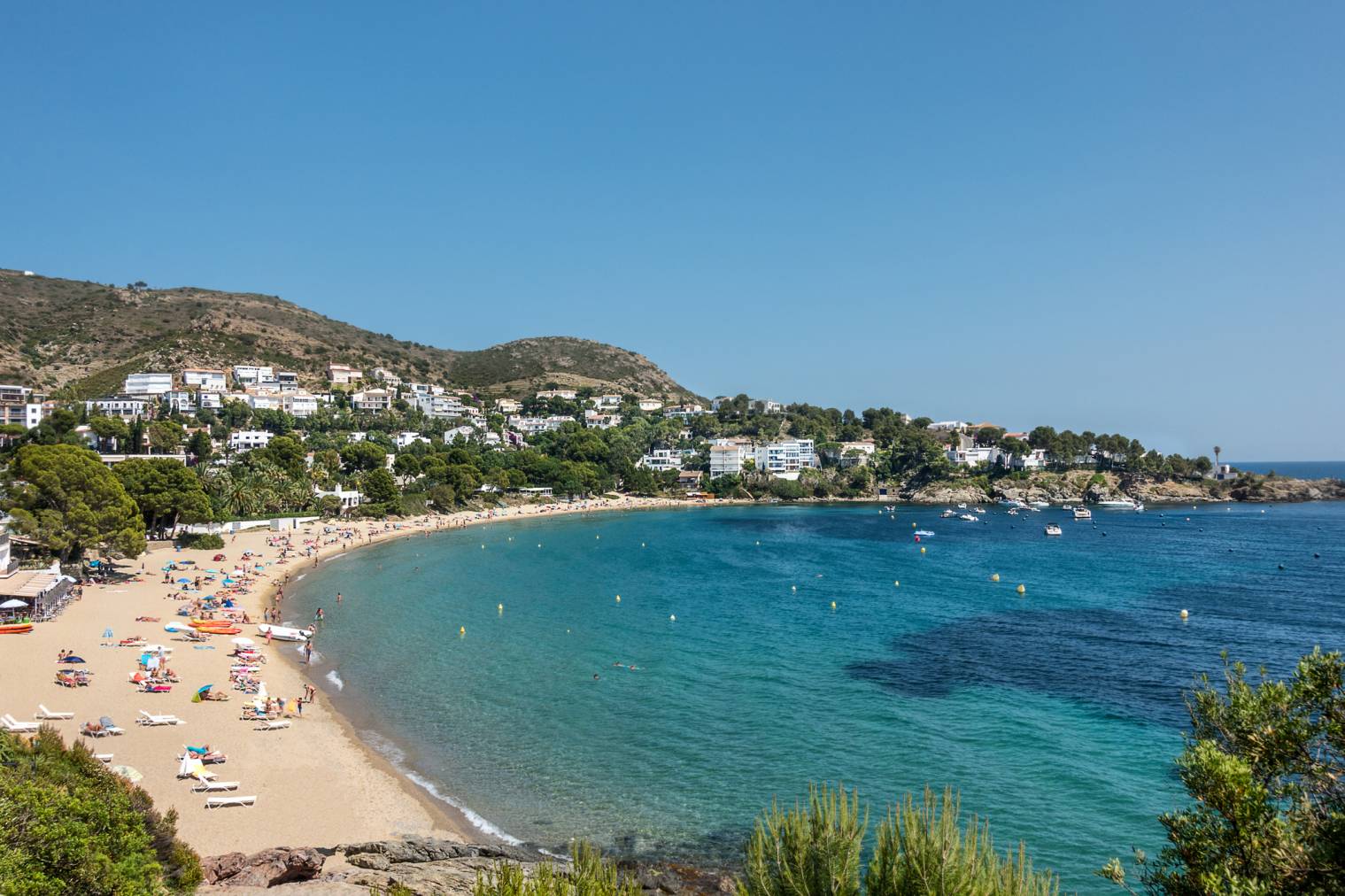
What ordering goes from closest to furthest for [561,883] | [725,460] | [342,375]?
[561,883] < [725,460] < [342,375]

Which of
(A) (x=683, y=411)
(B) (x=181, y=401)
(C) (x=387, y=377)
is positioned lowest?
(B) (x=181, y=401)

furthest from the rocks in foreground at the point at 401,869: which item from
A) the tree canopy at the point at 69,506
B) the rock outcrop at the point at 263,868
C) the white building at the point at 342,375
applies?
the white building at the point at 342,375

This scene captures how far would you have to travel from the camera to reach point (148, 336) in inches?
5231

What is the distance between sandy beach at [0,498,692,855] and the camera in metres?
17.9

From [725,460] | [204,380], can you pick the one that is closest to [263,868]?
[725,460]

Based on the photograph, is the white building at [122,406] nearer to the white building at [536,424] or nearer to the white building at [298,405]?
the white building at [298,405]

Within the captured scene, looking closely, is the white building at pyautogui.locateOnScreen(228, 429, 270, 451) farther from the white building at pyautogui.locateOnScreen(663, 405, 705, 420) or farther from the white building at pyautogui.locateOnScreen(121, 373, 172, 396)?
the white building at pyautogui.locateOnScreen(663, 405, 705, 420)

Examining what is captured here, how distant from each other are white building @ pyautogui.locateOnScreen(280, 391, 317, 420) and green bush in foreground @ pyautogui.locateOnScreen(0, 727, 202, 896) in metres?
107

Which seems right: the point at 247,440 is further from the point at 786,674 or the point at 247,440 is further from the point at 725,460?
the point at 786,674

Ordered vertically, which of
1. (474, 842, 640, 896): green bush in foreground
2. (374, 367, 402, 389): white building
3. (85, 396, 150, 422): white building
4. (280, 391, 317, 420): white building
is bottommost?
(474, 842, 640, 896): green bush in foreground

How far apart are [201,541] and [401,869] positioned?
48628mm

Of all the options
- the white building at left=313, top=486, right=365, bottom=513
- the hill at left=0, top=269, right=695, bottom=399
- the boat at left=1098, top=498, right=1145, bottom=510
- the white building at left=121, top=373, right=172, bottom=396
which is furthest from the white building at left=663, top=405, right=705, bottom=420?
the white building at left=121, top=373, right=172, bottom=396

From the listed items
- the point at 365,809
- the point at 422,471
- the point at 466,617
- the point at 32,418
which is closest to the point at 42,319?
the point at 32,418

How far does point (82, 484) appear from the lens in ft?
130
